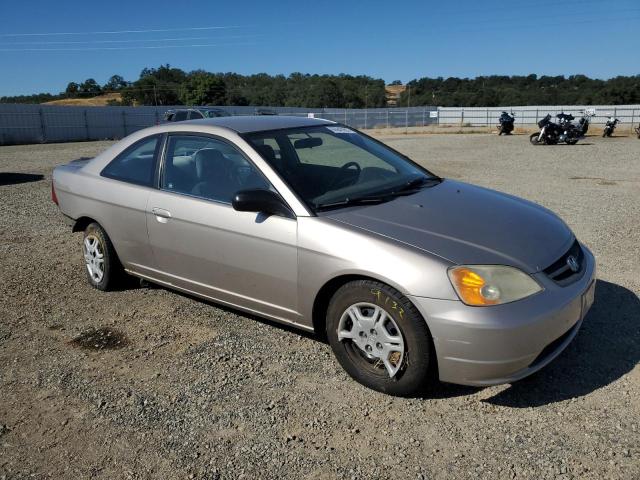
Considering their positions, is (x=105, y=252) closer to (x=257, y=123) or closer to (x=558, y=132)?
(x=257, y=123)

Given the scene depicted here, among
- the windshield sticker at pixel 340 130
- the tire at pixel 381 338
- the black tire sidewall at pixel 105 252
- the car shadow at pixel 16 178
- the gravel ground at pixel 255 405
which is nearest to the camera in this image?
the gravel ground at pixel 255 405

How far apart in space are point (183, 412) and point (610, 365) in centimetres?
263

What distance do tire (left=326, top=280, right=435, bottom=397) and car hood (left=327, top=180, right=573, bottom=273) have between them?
1.18 ft

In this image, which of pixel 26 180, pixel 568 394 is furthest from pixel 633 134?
pixel 568 394

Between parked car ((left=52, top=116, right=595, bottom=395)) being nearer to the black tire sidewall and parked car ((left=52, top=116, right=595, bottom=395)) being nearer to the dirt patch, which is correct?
the black tire sidewall

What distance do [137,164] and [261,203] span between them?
1.63 meters

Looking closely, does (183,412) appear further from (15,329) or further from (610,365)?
(610,365)

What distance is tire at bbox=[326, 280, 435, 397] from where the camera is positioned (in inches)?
118

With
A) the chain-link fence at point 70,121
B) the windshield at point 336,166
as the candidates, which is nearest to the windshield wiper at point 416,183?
the windshield at point 336,166

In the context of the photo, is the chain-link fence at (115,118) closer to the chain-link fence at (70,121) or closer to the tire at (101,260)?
the chain-link fence at (70,121)

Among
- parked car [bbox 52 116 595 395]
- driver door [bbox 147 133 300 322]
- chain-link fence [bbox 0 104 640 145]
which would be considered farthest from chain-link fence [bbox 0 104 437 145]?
driver door [bbox 147 133 300 322]

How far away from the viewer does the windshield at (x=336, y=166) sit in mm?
3689

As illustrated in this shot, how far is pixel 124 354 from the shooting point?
385 centimetres

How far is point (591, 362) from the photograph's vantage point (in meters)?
3.51
